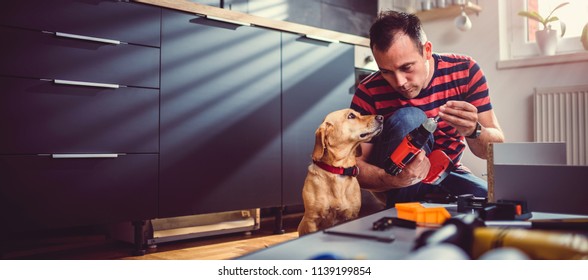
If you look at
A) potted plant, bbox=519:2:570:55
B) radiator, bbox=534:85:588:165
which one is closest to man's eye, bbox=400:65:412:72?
radiator, bbox=534:85:588:165

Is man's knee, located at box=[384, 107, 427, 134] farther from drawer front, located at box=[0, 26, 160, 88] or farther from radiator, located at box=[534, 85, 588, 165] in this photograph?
radiator, located at box=[534, 85, 588, 165]

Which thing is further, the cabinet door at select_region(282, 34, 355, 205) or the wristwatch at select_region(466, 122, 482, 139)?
the cabinet door at select_region(282, 34, 355, 205)

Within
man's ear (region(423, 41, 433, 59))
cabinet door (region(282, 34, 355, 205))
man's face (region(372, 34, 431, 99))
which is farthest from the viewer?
cabinet door (region(282, 34, 355, 205))

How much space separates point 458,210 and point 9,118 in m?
1.61

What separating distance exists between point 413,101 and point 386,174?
32 centimetres

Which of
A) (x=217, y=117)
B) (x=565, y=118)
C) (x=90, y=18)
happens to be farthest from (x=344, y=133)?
(x=565, y=118)

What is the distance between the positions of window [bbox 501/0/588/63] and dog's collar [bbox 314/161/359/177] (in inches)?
77.8

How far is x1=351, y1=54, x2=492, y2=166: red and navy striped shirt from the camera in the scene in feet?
5.51

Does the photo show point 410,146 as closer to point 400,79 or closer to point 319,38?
point 400,79

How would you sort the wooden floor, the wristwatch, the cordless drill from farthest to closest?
the wooden floor → the wristwatch → the cordless drill

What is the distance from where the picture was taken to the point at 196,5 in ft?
7.37

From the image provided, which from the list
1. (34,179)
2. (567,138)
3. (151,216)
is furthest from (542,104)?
(34,179)

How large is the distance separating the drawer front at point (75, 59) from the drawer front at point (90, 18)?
0.04m

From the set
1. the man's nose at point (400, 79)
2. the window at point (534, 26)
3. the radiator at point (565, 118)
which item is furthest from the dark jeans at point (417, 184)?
the window at point (534, 26)
